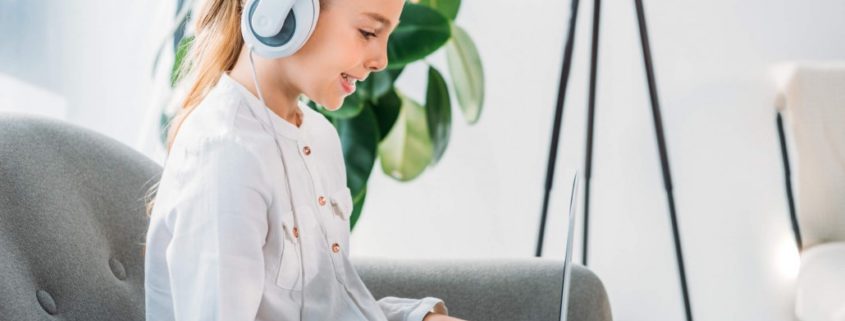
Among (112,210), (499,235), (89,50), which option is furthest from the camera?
(499,235)

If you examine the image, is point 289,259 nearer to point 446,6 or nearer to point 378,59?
point 378,59

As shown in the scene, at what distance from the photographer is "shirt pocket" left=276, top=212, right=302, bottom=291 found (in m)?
1.06

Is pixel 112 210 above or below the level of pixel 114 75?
above

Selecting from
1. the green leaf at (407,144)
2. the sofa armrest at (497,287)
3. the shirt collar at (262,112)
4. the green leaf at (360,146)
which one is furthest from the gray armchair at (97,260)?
the green leaf at (407,144)

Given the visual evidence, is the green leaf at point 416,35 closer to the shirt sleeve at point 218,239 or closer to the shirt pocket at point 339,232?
the shirt pocket at point 339,232

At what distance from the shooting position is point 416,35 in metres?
2.04

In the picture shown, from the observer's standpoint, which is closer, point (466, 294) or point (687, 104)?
point (466, 294)

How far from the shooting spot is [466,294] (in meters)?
1.42

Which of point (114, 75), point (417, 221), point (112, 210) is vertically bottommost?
point (417, 221)

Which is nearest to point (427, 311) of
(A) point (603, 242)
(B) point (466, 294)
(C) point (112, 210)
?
(B) point (466, 294)

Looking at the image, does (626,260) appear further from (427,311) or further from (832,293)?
(427,311)

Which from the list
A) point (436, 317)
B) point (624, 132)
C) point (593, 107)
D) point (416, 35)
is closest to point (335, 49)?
point (436, 317)

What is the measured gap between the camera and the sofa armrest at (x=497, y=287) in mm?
1397

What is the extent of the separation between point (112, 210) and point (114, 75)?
119 centimetres
